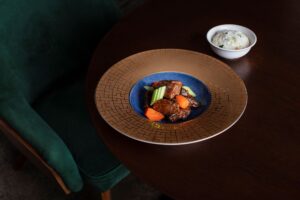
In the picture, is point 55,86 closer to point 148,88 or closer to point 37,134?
point 37,134

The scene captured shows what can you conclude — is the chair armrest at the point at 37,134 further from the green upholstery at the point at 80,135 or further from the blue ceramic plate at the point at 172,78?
the blue ceramic plate at the point at 172,78

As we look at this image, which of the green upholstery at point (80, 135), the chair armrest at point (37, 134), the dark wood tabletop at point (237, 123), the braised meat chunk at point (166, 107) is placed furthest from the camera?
the green upholstery at point (80, 135)

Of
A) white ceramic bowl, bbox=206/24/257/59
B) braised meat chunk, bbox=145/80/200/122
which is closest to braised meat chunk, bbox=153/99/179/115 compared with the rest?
braised meat chunk, bbox=145/80/200/122

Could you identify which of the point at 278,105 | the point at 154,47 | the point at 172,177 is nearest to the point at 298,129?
the point at 278,105

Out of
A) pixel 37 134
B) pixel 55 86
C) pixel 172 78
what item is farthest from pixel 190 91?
pixel 55 86

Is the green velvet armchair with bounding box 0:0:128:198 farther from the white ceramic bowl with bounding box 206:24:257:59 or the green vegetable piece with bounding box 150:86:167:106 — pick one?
the white ceramic bowl with bounding box 206:24:257:59

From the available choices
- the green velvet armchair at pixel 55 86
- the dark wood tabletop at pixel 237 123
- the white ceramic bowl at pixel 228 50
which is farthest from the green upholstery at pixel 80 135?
the white ceramic bowl at pixel 228 50

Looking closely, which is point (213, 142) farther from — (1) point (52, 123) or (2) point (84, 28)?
(2) point (84, 28)
